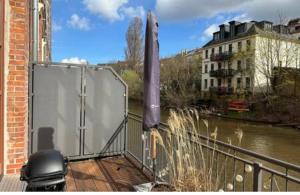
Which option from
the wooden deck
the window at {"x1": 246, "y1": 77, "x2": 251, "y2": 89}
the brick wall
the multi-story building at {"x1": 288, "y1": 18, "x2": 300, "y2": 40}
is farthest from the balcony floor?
the multi-story building at {"x1": 288, "y1": 18, "x2": 300, "y2": 40}

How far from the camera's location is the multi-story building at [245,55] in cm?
2406

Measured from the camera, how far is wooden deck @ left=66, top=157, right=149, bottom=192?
3617mm

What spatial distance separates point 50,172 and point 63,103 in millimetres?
3050

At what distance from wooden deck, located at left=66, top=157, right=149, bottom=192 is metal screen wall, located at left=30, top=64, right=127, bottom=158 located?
0.27 metres

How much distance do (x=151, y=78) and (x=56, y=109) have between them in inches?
75.8

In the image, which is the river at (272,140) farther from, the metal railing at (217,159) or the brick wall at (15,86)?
the brick wall at (15,86)

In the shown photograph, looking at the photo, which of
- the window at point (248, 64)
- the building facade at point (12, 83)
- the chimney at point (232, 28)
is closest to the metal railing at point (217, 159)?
the building facade at point (12, 83)

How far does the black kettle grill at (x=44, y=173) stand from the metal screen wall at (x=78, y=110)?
2814 mm

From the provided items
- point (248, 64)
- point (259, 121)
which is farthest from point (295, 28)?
point (259, 121)

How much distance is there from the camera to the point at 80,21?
17094mm

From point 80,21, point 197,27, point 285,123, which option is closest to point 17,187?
point 80,21

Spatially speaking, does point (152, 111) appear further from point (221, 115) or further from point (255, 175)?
point (221, 115)

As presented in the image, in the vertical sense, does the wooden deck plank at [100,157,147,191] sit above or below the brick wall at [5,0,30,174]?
below

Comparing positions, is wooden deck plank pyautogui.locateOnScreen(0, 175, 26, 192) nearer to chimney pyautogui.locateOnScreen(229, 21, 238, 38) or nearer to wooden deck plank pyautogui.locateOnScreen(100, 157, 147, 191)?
wooden deck plank pyautogui.locateOnScreen(100, 157, 147, 191)
